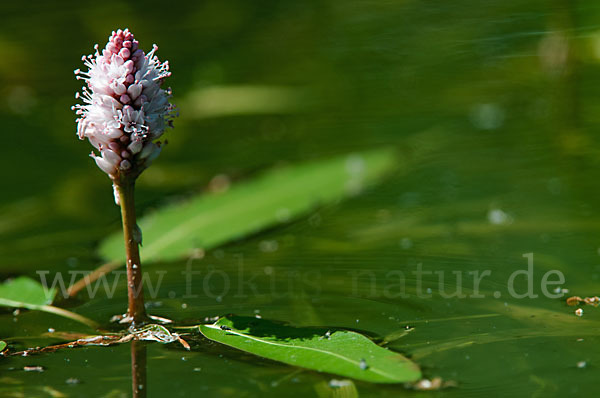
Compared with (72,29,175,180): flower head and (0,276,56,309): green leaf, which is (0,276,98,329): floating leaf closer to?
(0,276,56,309): green leaf

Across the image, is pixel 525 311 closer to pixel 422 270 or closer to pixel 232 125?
pixel 422 270

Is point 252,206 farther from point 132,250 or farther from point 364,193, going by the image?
point 132,250

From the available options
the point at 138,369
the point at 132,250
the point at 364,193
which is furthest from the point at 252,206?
the point at 138,369

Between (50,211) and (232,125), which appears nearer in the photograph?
(50,211)

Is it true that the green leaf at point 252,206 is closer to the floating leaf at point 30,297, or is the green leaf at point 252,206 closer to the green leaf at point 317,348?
the floating leaf at point 30,297

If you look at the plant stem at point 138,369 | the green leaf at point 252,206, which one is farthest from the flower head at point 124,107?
the green leaf at point 252,206

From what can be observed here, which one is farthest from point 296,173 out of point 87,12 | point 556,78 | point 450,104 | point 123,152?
A: point 87,12

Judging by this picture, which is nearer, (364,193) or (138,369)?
(138,369)
